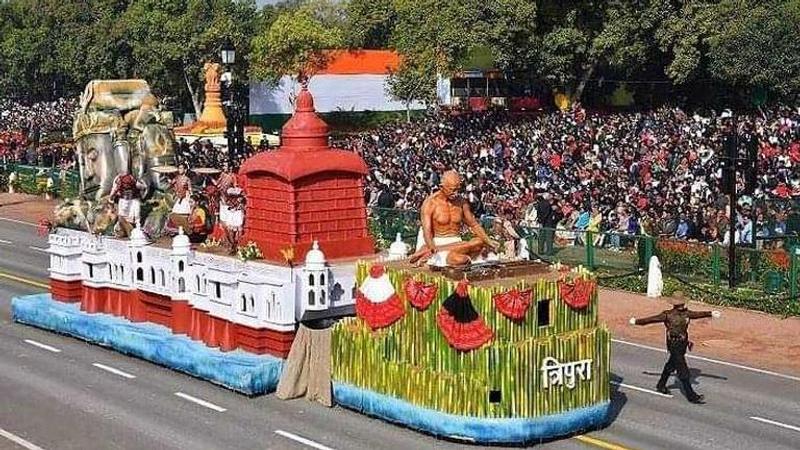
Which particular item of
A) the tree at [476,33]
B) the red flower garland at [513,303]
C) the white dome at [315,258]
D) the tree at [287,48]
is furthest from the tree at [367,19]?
the red flower garland at [513,303]

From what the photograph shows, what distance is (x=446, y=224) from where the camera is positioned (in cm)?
Answer: 1549

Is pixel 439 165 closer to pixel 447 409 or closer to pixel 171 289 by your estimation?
pixel 171 289

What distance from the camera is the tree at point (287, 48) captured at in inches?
2963

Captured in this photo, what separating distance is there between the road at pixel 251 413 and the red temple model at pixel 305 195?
2471 mm

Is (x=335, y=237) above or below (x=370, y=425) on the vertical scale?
above

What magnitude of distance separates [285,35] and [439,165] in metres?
39.5

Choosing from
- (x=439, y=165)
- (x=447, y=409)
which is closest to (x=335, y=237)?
(x=447, y=409)

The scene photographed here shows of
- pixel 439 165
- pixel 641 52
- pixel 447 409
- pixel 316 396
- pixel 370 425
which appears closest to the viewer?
pixel 447 409

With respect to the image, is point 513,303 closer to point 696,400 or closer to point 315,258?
point 315,258

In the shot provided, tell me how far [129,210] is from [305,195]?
4638 millimetres

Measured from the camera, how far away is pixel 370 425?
51.9ft

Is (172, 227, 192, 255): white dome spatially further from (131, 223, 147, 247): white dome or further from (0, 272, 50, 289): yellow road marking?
(0, 272, 50, 289): yellow road marking

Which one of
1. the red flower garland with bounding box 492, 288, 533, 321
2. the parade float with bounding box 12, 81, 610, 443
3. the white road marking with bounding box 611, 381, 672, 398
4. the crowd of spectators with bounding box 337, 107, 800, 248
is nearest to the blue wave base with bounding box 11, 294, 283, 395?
the parade float with bounding box 12, 81, 610, 443

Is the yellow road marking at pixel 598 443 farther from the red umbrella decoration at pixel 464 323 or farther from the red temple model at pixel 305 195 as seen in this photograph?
the red temple model at pixel 305 195
